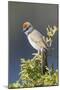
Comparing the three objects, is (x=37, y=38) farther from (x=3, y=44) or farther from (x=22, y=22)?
(x=3, y=44)

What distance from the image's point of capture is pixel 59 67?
80.7 inches

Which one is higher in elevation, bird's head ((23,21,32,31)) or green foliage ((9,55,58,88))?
bird's head ((23,21,32,31))

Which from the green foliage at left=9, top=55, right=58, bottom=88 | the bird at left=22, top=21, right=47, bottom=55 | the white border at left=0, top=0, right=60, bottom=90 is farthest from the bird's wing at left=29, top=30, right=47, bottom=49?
the white border at left=0, top=0, right=60, bottom=90

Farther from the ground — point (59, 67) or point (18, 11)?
point (18, 11)

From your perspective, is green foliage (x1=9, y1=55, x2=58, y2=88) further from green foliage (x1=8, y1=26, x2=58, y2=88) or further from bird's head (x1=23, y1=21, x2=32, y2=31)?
bird's head (x1=23, y1=21, x2=32, y2=31)

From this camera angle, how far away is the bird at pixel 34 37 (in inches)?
78.8

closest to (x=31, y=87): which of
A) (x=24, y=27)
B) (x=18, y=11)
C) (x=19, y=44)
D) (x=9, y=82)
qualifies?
(x=9, y=82)

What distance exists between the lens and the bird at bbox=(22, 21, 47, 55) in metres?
2.00

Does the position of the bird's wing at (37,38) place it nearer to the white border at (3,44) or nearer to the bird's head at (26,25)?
the bird's head at (26,25)

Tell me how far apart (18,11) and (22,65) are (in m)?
0.53

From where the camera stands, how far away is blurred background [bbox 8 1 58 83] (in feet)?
6.45

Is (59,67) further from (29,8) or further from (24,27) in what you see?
(29,8)

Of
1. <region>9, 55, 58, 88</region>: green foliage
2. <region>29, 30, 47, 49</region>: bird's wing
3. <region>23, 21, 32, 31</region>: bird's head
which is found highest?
<region>23, 21, 32, 31</region>: bird's head

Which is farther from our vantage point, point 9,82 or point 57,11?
point 57,11
